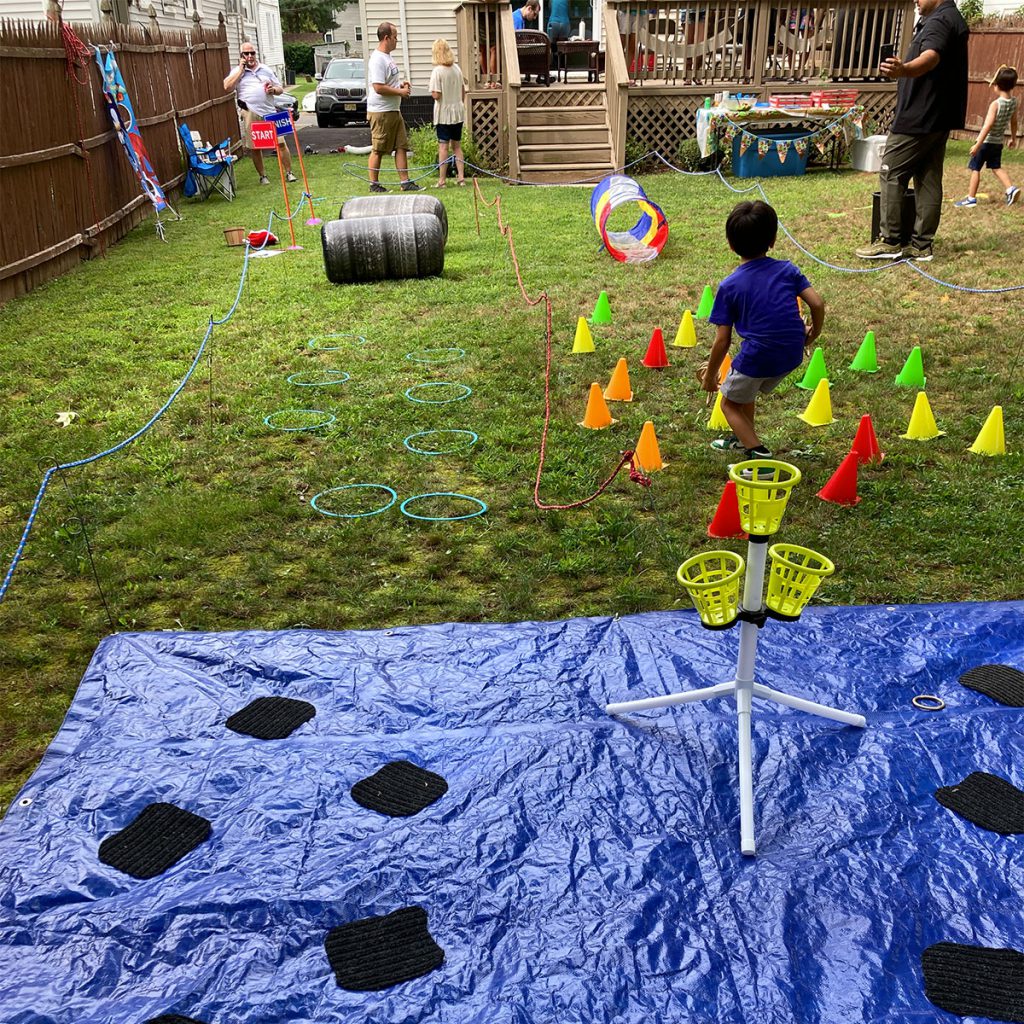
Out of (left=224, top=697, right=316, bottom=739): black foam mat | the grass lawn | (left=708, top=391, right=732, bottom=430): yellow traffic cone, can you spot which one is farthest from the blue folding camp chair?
(left=224, top=697, right=316, bottom=739): black foam mat

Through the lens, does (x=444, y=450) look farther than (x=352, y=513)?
Yes

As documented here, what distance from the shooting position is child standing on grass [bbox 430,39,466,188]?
1381 centimetres

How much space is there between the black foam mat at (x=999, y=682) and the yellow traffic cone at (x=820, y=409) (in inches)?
93.3

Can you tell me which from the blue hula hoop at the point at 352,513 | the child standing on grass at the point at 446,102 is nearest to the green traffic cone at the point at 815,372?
the blue hula hoop at the point at 352,513

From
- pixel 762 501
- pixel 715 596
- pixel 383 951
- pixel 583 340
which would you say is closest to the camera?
pixel 383 951

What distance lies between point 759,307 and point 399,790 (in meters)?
2.87

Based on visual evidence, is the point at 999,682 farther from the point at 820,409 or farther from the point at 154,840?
the point at 154,840

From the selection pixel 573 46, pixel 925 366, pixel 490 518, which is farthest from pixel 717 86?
pixel 490 518

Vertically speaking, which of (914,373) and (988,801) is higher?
(914,373)

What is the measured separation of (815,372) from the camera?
6020 millimetres

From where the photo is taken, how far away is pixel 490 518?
466 centimetres

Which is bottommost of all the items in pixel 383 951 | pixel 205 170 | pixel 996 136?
pixel 383 951

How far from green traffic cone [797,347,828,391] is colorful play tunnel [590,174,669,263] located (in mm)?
3582

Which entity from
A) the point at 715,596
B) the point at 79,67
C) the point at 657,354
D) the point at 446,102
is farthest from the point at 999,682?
the point at 446,102
